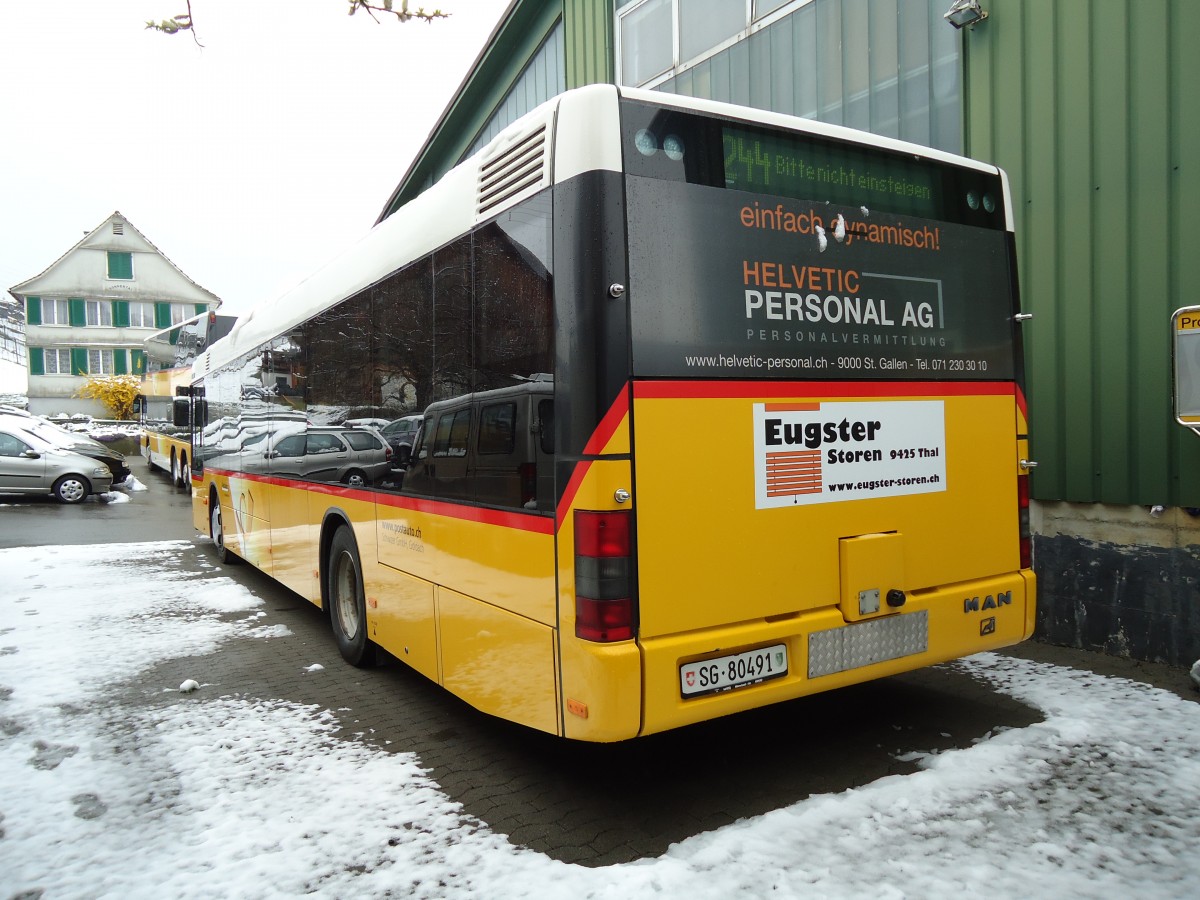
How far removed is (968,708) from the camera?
494 cm

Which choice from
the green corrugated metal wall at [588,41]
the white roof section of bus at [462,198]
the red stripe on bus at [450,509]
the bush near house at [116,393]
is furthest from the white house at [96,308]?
the red stripe on bus at [450,509]

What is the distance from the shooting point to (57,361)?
50156 millimetres

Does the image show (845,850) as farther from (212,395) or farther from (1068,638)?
(212,395)

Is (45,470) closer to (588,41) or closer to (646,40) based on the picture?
(588,41)

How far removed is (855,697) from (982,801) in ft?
5.09

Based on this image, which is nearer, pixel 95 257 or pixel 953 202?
pixel 953 202

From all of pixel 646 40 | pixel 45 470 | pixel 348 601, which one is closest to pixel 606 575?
pixel 348 601

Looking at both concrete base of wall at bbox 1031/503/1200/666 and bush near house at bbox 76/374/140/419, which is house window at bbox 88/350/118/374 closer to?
bush near house at bbox 76/374/140/419

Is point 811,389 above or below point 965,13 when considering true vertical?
below

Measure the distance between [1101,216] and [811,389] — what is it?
3.35 m

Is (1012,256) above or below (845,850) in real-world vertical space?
above

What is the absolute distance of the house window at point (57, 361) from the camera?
49.9 metres

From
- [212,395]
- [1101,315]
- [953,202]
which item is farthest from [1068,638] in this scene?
[212,395]

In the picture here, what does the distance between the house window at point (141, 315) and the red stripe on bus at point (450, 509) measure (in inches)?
2042
